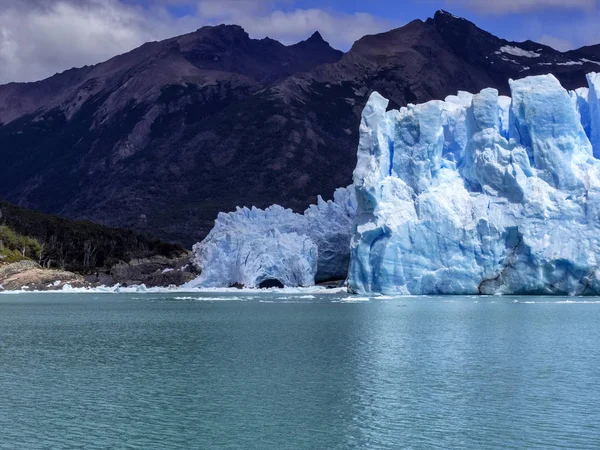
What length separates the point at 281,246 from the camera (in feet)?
206

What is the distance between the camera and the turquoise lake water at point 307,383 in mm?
16156

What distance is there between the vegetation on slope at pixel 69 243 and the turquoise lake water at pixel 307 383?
49.3 m

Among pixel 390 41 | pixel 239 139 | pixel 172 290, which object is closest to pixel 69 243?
pixel 172 290

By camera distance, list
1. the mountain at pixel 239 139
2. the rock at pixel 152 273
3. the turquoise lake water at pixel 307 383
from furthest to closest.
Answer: the mountain at pixel 239 139 < the rock at pixel 152 273 < the turquoise lake water at pixel 307 383

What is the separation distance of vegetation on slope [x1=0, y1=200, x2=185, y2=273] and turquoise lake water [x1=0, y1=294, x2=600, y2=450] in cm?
4929

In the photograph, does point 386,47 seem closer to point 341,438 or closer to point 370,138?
point 370,138

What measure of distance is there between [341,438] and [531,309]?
29.2 metres

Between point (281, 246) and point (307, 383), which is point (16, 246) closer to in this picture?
point (281, 246)

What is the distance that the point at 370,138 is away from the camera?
56.2 meters

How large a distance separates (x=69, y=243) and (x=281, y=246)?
4252cm

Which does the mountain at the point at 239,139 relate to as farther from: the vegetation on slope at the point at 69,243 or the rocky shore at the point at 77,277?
the rocky shore at the point at 77,277

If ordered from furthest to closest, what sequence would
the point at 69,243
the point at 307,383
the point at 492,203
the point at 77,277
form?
the point at 69,243 < the point at 77,277 < the point at 492,203 < the point at 307,383

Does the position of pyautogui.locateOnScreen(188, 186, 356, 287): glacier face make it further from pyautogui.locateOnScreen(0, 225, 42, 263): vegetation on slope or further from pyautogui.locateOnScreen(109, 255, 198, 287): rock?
pyautogui.locateOnScreen(0, 225, 42, 263): vegetation on slope

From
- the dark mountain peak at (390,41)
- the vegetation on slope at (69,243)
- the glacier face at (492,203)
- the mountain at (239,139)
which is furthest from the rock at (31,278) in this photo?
the dark mountain peak at (390,41)
